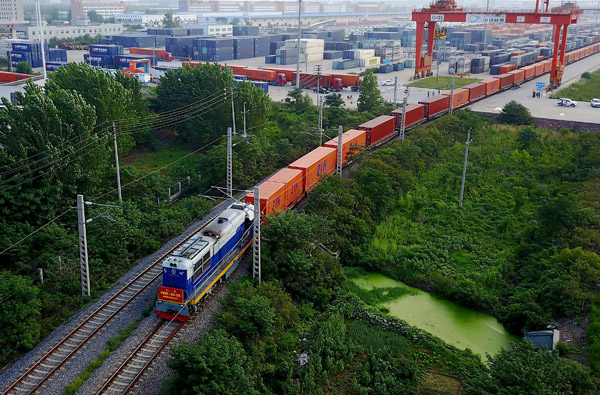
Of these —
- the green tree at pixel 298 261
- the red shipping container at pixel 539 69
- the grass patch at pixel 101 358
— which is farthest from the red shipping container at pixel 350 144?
the red shipping container at pixel 539 69

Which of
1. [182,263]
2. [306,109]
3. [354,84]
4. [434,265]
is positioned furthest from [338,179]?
[354,84]

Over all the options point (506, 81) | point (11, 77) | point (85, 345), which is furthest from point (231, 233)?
point (506, 81)

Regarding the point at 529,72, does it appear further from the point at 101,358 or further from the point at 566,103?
the point at 101,358

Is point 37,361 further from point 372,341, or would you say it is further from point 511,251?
point 511,251

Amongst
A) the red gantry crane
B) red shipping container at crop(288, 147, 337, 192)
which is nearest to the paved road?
the red gantry crane

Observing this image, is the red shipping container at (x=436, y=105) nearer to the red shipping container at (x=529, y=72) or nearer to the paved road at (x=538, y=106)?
the paved road at (x=538, y=106)

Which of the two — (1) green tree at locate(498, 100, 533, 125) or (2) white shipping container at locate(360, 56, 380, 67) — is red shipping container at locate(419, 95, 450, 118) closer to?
(1) green tree at locate(498, 100, 533, 125)
